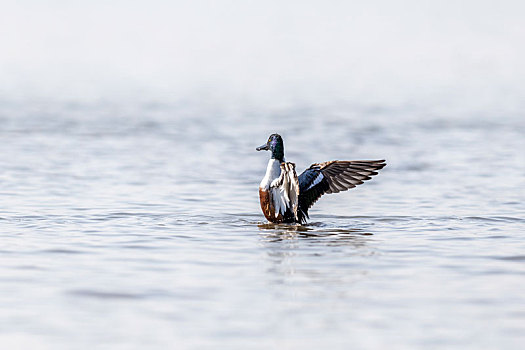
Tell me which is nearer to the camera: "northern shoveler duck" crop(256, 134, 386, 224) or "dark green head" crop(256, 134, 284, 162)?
"northern shoveler duck" crop(256, 134, 386, 224)

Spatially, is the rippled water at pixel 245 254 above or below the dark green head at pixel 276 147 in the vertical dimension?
below

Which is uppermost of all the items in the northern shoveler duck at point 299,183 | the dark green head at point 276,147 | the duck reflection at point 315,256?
the dark green head at point 276,147

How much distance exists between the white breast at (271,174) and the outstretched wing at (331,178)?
1.09 ft

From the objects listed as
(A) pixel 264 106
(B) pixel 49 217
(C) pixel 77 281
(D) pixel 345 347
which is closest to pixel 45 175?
(B) pixel 49 217

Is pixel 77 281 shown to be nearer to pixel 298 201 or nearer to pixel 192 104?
pixel 298 201

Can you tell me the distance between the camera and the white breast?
46.6ft

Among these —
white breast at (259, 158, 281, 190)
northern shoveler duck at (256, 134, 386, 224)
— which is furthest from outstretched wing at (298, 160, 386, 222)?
white breast at (259, 158, 281, 190)

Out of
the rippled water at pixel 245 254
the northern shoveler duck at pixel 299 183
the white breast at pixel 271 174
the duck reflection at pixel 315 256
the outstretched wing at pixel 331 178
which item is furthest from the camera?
the outstretched wing at pixel 331 178

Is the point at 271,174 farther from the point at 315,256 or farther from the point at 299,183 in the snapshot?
the point at 315,256

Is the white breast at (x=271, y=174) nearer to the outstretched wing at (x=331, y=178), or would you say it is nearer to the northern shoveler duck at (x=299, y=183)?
the northern shoveler duck at (x=299, y=183)

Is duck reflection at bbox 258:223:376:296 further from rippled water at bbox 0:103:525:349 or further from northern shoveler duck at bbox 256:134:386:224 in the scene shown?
northern shoveler duck at bbox 256:134:386:224

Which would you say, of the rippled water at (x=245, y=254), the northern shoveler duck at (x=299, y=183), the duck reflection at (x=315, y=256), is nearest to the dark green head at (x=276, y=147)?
the northern shoveler duck at (x=299, y=183)

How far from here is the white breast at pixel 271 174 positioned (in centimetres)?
1421

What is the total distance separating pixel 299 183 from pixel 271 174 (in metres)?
0.41
